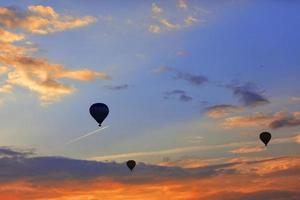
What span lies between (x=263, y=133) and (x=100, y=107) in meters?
35.9

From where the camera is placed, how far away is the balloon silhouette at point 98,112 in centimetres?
11275

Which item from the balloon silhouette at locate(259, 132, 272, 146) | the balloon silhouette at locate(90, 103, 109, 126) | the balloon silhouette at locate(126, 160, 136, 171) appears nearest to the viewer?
the balloon silhouette at locate(90, 103, 109, 126)

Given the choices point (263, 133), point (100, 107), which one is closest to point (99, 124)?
point (100, 107)

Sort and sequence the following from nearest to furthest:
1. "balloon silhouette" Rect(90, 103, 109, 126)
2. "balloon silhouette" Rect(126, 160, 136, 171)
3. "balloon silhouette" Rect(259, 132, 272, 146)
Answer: "balloon silhouette" Rect(90, 103, 109, 126) → "balloon silhouette" Rect(259, 132, 272, 146) → "balloon silhouette" Rect(126, 160, 136, 171)

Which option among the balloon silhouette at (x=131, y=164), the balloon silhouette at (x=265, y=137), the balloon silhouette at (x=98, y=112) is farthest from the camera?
the balloon silhouette at (x=131, y=164)

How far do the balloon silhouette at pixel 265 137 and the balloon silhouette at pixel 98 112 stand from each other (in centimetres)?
3373

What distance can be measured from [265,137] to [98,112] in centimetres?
3621

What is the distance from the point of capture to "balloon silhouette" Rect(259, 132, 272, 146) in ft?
423

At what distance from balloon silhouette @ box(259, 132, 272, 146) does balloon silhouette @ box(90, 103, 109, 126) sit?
33727 millimetres

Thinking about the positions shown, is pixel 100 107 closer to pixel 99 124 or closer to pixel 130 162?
pixel 99 124

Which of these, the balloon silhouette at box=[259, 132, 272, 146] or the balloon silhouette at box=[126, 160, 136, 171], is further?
the balloon silhouette at box=[126, 160, 136, 171]

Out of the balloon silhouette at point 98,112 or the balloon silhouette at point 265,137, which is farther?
the balloon silhouette at point 265,137

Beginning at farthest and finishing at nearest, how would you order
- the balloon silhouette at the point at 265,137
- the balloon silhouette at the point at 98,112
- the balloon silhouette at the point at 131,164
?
the balloon silhouette at the point at 131,164 → the balloon silhouette at the point at 265,137 → the balloon silhouette at the point at 98,112

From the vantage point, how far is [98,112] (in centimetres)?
11294
